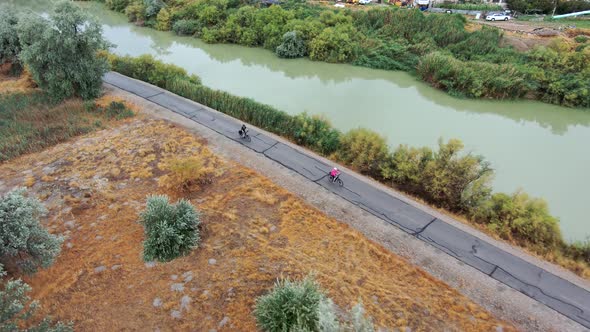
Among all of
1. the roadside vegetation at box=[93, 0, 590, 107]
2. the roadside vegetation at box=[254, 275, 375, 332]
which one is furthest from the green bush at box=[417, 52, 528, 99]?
the roadside vegetation at box=[254, 275, 375, 332]

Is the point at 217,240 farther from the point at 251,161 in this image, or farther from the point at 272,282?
the point at 251,161

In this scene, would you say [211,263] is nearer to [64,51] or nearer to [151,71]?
[64,51]

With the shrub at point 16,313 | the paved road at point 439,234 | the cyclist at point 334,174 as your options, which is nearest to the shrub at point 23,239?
the shrub at point 16,313

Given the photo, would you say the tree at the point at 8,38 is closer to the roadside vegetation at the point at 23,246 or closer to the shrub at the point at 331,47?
the roadside vegetation at the point at 23,246

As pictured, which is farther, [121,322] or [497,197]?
[497,197]

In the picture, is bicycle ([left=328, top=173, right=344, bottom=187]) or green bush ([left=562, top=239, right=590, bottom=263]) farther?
bicycle ([left=328, top=173, right=344, bottom=187])

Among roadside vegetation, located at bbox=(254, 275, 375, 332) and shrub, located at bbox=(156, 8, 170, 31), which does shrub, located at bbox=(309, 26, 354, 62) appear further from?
roadside vegetation, located at bbox=(254, 275, 375, 332)

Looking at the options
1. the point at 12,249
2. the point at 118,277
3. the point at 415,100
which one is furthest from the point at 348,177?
the point at 415,100

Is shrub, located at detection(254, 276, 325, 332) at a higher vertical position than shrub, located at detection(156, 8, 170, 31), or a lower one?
lower
